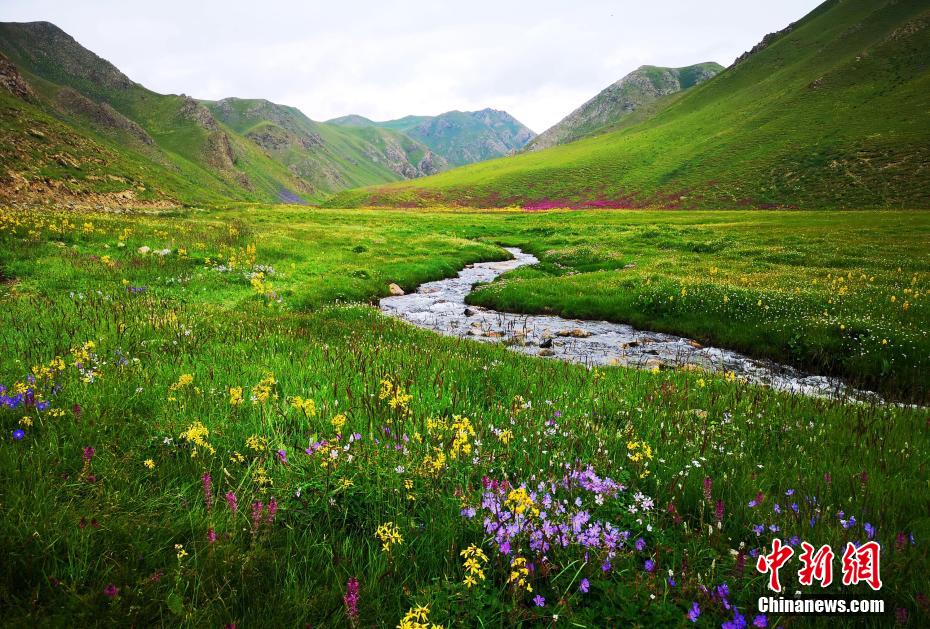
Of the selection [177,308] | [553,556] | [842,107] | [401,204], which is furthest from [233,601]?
[842,107]

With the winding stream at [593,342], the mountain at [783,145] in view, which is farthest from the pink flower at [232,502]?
the mountain at [783,145]

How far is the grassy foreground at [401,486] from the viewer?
90.4 inches

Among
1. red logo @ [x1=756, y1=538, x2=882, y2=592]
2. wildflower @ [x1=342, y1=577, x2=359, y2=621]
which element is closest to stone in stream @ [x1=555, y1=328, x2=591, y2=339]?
red logo @ [x1=756, y1=538, x2=882, y2=592]

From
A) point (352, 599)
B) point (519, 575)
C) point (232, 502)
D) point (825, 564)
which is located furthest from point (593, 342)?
point (352, 599)

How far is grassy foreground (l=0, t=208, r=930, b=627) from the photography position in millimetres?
2297

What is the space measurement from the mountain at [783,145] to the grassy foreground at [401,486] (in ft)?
301

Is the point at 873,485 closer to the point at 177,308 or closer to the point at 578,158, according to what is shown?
the point at 177,308

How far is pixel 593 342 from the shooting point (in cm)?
1330

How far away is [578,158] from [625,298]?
137574 millimetres

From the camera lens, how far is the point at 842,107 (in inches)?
3878

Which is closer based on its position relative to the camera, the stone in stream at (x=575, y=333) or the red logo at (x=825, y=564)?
the red logo at (x=825, y=564)

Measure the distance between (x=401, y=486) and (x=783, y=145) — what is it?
123832 mm

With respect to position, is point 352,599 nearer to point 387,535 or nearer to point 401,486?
point 387,535

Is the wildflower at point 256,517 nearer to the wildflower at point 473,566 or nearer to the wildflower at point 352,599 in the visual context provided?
the wildflower at point 352,599
